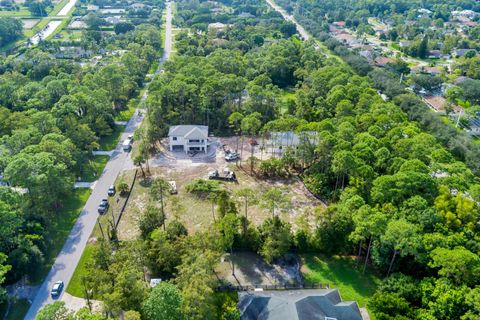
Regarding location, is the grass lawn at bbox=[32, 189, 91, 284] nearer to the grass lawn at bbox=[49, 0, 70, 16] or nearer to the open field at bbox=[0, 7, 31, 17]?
the open field at bbox=[0, 7, 31, 17]

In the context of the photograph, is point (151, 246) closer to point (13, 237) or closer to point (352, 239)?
point (13, 237)

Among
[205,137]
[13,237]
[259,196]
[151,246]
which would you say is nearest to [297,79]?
[205,137]

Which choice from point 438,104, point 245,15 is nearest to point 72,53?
point 245,15

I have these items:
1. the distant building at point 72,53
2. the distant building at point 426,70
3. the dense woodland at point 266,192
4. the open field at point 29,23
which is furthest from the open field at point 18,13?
the distant building at point 426,70

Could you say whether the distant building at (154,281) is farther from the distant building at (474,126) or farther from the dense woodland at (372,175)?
the distant building at (474,126)

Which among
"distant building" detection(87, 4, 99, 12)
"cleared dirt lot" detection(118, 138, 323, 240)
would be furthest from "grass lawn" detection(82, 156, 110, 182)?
"distant building" detection(87, 4, 99, 12)

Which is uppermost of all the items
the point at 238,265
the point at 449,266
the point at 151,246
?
the point at 449,266
